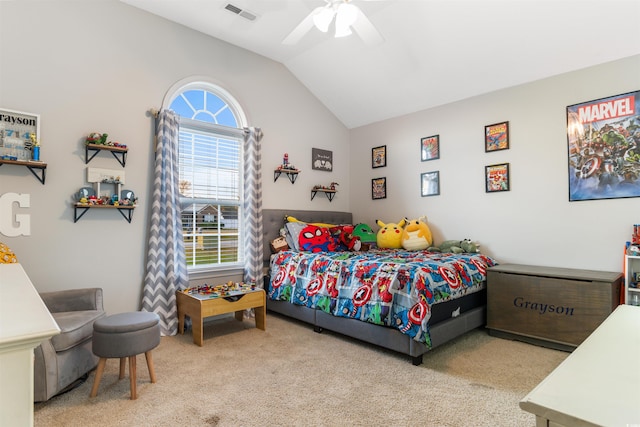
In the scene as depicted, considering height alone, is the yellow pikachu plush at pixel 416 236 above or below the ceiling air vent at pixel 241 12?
below

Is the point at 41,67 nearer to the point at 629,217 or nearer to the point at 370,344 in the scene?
the point at 370,344

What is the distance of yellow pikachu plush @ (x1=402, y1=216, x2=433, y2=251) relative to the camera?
13.5 ft

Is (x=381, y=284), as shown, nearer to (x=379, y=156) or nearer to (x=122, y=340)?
(x=122, y=340)

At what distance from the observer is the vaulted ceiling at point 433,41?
289 centimetres

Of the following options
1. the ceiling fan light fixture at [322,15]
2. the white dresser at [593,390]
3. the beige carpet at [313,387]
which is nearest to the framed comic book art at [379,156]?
the ceiling fan light fixture at [322,15]

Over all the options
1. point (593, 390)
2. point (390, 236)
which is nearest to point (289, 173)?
point (390, 236)

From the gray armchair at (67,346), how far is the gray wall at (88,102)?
0.41 meters

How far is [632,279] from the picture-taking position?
9.27 ft

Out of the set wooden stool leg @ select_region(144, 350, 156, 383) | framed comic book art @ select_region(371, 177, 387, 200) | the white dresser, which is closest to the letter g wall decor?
wooden stool leg @ select_region(144, 350, 156, 383)

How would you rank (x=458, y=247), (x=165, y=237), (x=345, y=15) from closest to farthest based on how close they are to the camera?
(x=345, y=15)
(x=165, y=237)
(x=458, y=247)

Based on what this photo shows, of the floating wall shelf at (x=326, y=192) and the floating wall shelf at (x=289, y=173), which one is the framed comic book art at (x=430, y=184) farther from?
the floating wall shelf at (x=289, y=173)

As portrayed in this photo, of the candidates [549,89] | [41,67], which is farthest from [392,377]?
[41,67]

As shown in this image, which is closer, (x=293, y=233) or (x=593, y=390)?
(x=593, y=390)

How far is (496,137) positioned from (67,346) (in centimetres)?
411
